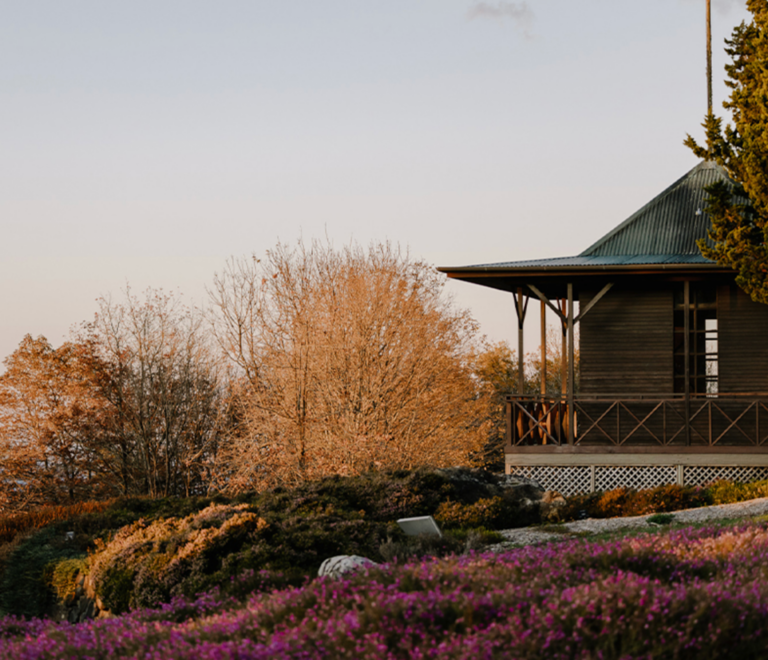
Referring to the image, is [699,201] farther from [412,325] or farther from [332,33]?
[332,33]

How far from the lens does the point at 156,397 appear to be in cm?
2392

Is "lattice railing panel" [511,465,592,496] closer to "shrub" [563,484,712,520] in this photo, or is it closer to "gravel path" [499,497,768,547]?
"shrub" [563,484,712,520]

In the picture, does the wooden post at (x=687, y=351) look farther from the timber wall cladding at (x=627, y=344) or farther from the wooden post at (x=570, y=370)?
the wooden post at (x=570, y=370)

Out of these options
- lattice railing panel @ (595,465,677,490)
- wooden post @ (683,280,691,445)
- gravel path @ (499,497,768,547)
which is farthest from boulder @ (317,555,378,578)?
wooden post @ (683,280,691,445)

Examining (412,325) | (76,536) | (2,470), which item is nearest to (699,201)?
(412,325)

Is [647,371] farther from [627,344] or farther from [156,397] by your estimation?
[156,397]

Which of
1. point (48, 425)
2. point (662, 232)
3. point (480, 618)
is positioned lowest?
point (48, 425)

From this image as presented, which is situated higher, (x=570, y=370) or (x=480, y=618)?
(x=570, y=370)

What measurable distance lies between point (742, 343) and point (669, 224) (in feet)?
8.80

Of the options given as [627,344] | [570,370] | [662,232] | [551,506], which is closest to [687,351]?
[627,344]

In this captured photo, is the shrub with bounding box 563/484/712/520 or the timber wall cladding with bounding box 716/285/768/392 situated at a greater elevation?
the timber wall cladding with bounding box 716/285/768/392

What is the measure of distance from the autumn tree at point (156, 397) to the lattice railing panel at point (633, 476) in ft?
39.5

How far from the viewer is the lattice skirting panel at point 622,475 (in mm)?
14211

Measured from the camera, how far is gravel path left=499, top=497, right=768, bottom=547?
29.7ft
